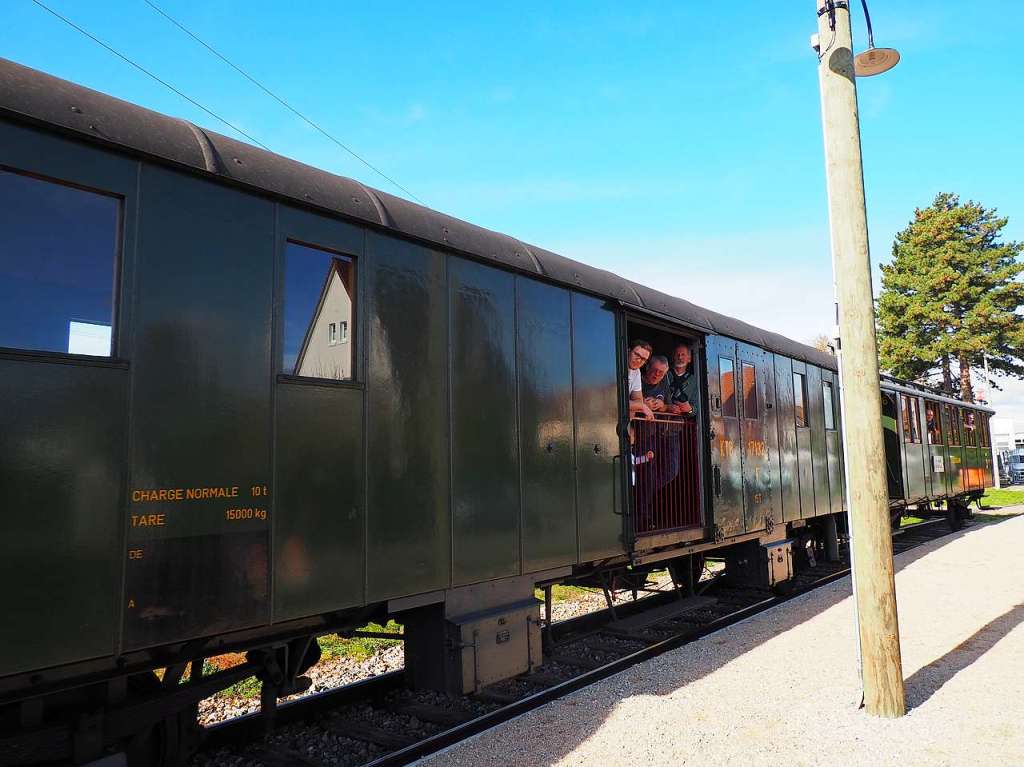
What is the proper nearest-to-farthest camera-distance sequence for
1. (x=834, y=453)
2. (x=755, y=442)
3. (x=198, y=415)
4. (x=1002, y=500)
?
(x=198, y=415), (x=755, y=442), (x=834, y=453), (x=1002, y=500)

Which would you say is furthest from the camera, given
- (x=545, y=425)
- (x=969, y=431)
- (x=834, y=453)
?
(x=969, y=431)

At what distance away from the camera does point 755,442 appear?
8.81m

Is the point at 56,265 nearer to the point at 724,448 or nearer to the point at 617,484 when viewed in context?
the point at 617,484

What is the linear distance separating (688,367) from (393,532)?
4672mm

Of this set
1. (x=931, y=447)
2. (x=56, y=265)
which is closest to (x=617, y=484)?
(x=56, y=265)

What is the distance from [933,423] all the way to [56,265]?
17569mm

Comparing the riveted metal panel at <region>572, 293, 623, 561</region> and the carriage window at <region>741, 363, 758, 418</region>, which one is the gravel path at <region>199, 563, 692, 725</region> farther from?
the carriage window at <region>741, 363, 758, 418</region>

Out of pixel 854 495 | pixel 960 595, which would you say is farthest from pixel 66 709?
pixel 960 595

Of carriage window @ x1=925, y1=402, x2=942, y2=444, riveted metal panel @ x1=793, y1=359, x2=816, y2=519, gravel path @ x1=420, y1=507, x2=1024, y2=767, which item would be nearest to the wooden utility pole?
gravel path @ x1=420, y1=507, x2=1024, y2=767

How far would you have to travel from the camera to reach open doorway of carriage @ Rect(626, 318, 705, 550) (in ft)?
23.7

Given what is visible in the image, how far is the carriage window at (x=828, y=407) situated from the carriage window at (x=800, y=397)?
854 mm

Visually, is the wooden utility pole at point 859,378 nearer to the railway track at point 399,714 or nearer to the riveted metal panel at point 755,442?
the railway track at point 399,714

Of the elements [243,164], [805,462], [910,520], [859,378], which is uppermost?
[243,164]

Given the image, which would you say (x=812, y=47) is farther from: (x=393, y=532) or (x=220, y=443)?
(x=220, y=443)
